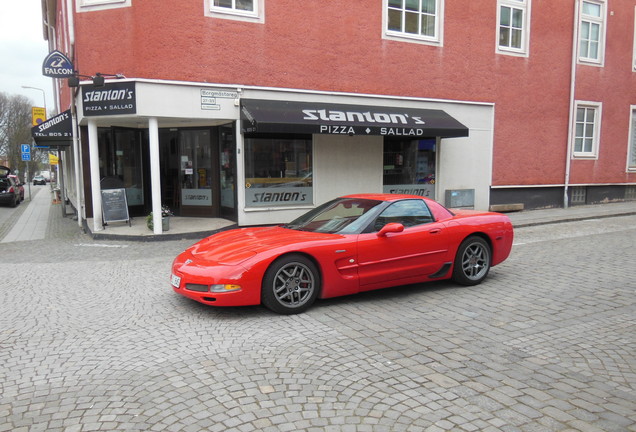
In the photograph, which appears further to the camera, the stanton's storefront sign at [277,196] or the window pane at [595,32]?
the window pane at [595,32]

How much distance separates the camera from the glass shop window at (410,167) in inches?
565

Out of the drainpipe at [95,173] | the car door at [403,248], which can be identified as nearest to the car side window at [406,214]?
the car door at [403,248]

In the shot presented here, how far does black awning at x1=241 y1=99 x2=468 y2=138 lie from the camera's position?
11.2 metres

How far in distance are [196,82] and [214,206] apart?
3.75 m

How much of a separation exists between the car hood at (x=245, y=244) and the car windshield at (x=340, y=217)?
0.21m

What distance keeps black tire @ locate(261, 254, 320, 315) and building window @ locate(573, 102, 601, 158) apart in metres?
15.3

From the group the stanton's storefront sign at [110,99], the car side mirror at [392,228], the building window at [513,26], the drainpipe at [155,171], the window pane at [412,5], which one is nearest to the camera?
the car side mirror at [392,228]

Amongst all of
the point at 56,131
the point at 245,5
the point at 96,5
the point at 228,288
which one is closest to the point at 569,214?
the point at 245,5

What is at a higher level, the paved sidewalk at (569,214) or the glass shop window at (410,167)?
the glass shop window at (410,167)

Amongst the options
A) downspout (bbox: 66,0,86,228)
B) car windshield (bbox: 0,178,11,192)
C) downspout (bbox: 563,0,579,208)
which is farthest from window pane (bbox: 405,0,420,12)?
car windshield (bbox: 0,178,11,192)

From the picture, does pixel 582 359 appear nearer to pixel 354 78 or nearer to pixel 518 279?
pixel 518 279

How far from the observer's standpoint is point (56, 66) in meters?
11.4

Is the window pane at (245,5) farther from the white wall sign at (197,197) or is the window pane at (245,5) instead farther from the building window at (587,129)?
the building window at (587,129)

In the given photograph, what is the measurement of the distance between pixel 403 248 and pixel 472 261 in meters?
1.35
